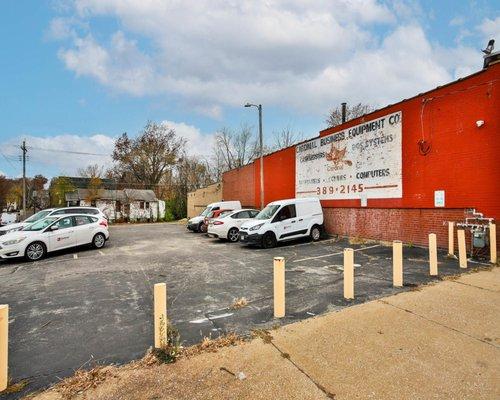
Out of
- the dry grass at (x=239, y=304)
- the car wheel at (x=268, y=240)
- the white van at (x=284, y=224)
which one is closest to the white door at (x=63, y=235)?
the white van at (x=284, y=224)

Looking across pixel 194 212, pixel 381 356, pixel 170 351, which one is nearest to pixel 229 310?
pixel 170 351

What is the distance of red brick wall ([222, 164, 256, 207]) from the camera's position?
25241 millimetres

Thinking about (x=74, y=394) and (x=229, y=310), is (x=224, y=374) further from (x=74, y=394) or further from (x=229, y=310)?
(x=229, y=310)

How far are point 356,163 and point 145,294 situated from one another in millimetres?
10808

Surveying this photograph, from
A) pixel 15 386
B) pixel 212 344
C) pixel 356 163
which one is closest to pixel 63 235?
pixel 15 386

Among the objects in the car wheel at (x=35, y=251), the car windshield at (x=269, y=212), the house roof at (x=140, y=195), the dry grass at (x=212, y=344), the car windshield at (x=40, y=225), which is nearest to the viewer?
the dry grass at (x=212, y=344)

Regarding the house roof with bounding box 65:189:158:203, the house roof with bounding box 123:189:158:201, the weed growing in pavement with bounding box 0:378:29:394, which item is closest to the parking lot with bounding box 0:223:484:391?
the weed growing in pavement with bounding box 0:378:29:394

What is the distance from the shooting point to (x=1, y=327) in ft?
11.3

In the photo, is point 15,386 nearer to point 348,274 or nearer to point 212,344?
point 212,344

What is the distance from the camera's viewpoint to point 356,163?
14492mm

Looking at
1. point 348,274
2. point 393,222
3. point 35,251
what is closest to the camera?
point 348,274

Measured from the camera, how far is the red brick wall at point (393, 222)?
10.7m

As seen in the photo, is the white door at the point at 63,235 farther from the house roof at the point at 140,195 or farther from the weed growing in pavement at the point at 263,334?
the house roof at the point at 140,195

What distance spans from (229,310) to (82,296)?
11.0 feet
